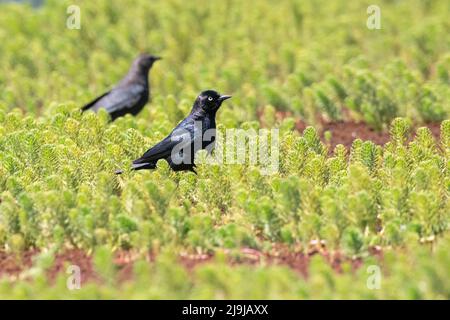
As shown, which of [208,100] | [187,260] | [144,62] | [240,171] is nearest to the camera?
[187,260]

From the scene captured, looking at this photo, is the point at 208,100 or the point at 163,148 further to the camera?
the point at 208,100

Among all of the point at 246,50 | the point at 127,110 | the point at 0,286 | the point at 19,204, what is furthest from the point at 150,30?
the point at 0,286

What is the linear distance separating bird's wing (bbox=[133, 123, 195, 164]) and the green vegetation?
25cm

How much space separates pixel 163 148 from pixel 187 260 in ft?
6.91

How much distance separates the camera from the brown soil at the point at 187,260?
21.9ft

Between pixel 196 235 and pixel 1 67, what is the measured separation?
850cm

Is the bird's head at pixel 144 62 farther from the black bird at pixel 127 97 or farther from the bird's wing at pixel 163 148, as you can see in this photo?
the bird's wing at pixel 163 148

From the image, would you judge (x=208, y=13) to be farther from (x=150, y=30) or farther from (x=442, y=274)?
(x=442, y=274)

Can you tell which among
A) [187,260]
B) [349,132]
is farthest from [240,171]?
[349,132]

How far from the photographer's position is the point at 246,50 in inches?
571

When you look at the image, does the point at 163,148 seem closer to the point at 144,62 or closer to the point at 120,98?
the point at 120,98

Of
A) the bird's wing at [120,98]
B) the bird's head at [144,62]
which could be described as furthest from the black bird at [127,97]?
the bird's head at [144,62]

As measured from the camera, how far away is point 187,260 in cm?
682

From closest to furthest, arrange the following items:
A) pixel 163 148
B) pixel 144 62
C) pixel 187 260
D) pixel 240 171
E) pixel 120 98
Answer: pixel 187 260, pixel 240 171, pixel 163 148, pixel 120 98, pixel 144 62
